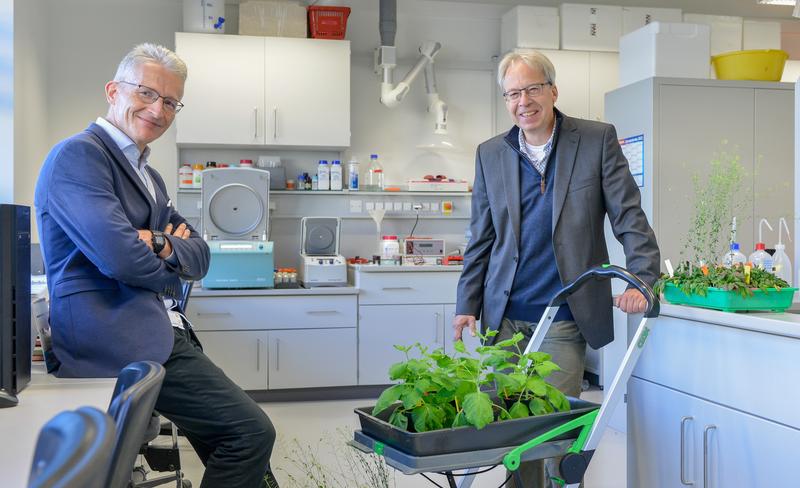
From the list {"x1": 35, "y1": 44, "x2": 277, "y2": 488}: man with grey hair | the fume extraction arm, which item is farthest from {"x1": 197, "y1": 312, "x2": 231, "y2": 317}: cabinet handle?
{"x1": 35, "y1": 44, "x2": 277, "y2": 488}: man with grey hair

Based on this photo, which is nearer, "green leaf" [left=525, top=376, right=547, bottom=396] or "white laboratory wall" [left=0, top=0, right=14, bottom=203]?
"green leaf" [left=525, top=376, right=547, bottom=396]

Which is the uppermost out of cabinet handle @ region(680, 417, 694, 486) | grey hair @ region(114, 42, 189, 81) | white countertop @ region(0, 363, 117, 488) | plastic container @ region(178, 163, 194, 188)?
grey hair @ region(114, 42, 189, 81)

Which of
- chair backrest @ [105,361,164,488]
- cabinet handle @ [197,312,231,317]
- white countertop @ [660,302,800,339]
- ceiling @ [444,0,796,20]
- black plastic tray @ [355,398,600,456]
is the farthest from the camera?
ceiling @ [444,0,796,20]

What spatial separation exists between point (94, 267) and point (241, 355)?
279 centimetres

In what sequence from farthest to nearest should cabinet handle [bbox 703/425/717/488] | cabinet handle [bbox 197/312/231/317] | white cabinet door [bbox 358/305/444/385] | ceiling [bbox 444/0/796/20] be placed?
ceiling [bbox 444/0/796/20] < white cabinet door [bbox 358/305/444/385] < cabinet handle [bbox 197/312/231/317] < cabinet handle [bbox 703/425/717/488]

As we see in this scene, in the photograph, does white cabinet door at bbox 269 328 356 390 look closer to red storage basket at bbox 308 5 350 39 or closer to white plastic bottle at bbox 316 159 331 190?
white plastic bottle at bbox 316 159 331 190

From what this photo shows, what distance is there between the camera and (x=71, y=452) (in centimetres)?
51

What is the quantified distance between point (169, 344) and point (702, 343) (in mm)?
1342

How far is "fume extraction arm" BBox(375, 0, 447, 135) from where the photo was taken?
5.12 m

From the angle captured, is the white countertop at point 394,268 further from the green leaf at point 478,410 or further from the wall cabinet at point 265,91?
the green leaf at point 478,410

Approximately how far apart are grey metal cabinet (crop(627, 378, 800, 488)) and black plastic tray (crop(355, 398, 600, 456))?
26.1 inches

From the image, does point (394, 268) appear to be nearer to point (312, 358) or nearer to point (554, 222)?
point (312, 358)

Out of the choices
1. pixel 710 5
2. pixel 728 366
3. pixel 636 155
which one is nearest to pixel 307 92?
pixel 636 155

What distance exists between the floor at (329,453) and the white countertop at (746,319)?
42.4 inches
